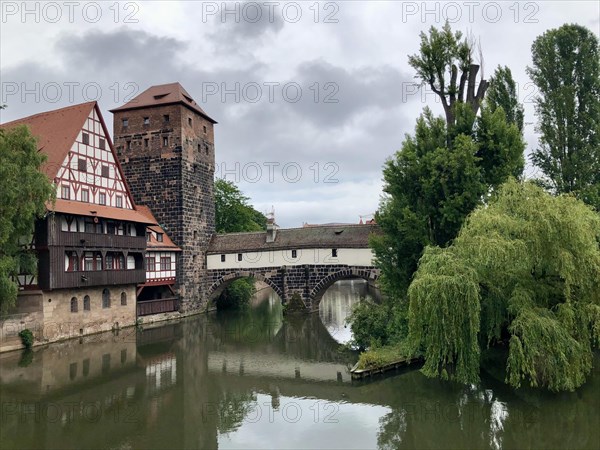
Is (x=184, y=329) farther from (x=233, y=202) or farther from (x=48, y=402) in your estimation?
(x=233, y=202)

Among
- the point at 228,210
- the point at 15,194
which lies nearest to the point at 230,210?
the point at 228,210

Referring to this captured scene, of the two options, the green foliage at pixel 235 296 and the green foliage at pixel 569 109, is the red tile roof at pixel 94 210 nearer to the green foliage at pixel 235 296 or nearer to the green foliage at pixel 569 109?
the green foliage at pixel 235 296

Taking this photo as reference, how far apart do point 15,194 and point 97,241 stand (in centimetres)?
688

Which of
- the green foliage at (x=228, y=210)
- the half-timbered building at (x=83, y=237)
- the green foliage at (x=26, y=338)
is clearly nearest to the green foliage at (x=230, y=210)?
the green foliage at (x=228, y=210)

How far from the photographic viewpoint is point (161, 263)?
33594mm

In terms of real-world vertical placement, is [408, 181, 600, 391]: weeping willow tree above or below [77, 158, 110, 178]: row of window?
below

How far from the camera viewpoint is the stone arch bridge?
32.6 metres

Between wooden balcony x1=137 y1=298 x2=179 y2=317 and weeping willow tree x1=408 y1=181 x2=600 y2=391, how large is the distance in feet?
68.9

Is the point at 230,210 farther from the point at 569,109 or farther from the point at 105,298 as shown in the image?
the point at 569,109

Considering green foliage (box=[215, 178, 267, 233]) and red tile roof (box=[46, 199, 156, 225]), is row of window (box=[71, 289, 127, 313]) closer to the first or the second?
red tile roof (box=[46, 199, 156, 225])

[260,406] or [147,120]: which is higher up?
[147,120]

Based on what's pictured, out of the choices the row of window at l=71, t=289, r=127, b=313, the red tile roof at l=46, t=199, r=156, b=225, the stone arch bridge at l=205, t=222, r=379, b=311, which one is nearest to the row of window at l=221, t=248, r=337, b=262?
the stone arch bridge at l=205, t=222, r=379, b=311

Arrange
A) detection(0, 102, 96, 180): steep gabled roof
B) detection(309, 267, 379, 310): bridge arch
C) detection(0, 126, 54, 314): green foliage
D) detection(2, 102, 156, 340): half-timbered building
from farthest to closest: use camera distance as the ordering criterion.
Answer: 1. detection(309, 267, 379, 310): bridge arch
2. detection(0, 102, 96, 180): steep gabled roof
3. detection(2, 102, 156, 340): half-timbered building
4. detection(0, 126, 54, 314): green foliage

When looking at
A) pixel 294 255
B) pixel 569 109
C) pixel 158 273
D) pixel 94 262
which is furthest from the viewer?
pixel 294 255
